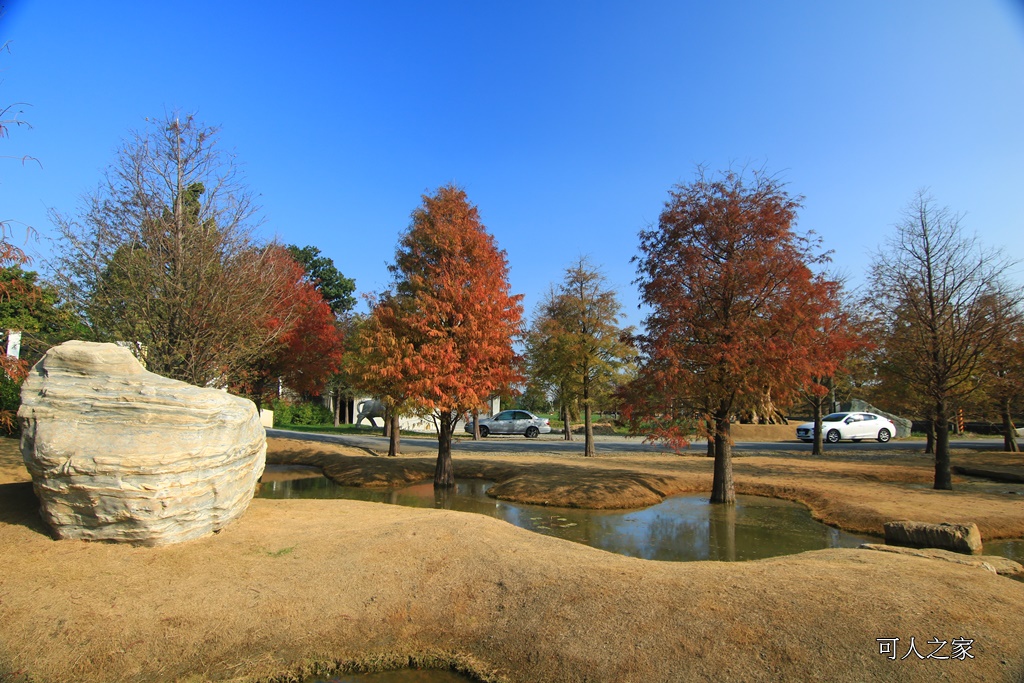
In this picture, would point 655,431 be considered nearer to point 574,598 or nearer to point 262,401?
point 574,598

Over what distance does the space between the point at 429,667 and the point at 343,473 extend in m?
14.4

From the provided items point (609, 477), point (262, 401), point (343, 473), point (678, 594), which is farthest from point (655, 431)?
point (262, 401)

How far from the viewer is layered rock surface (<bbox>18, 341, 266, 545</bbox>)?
7.18m

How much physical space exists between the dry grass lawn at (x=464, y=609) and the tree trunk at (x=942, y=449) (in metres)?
10.3

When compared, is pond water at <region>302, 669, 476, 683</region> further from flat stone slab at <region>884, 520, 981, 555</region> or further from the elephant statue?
the elephant statue

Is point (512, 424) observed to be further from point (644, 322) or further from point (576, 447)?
point (644, 322)

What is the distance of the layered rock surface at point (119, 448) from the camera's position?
7.18 metres

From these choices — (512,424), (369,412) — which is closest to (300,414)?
(369,412)

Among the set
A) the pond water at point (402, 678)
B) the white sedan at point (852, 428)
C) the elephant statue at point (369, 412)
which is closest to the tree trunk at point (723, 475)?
the pond water at point (402, 678)

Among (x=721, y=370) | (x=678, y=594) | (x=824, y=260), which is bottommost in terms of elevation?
(x=678, y=594)

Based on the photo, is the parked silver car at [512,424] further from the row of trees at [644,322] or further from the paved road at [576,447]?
the row of trees at [644,322]

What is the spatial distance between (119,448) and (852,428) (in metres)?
33.9

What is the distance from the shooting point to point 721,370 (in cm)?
1352

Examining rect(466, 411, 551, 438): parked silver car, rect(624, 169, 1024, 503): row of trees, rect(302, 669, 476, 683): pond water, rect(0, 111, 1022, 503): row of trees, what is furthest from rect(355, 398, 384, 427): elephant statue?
rect(302, 669, 476, 683): pond water
